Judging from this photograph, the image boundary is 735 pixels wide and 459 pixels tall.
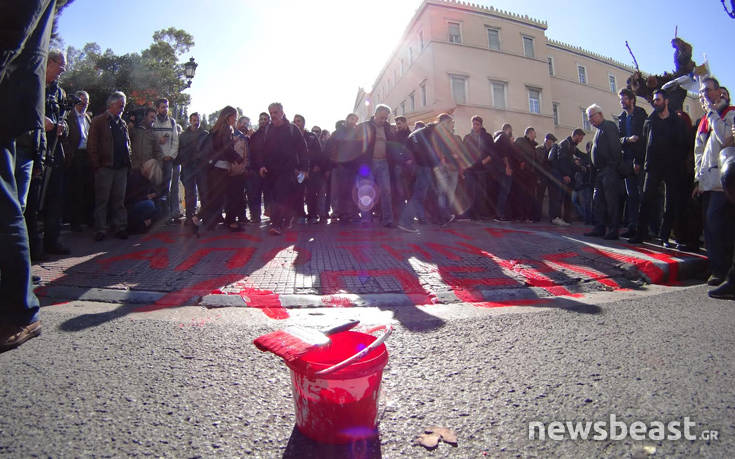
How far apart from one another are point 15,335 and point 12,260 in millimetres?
387

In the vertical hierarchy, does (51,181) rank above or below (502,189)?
above

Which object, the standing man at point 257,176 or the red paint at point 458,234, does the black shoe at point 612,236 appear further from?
the standing man at point 257,176

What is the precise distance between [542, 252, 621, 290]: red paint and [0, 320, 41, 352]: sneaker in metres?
4.56

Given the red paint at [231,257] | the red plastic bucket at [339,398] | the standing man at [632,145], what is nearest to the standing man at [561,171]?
the standing man at [632,145]

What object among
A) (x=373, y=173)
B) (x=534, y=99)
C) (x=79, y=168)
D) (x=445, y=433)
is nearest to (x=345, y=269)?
(x=445, y=433)

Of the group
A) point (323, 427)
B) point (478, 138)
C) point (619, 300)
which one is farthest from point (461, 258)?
point (478, 138)

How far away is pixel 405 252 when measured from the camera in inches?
187

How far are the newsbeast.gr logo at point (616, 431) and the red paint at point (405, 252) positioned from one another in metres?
3.03

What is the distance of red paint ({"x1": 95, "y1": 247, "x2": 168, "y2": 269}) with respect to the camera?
13.3ft

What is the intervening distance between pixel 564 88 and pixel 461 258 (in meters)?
30.6

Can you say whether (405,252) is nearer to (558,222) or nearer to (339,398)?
(339,398)

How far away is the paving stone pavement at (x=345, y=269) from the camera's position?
3.22 m

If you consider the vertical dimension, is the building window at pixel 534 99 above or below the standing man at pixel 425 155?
above

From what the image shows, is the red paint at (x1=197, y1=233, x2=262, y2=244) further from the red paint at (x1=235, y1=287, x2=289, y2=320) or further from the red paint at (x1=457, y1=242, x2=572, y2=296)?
the red paint at (x1=457, y1=242, x2=572, y2=296)
